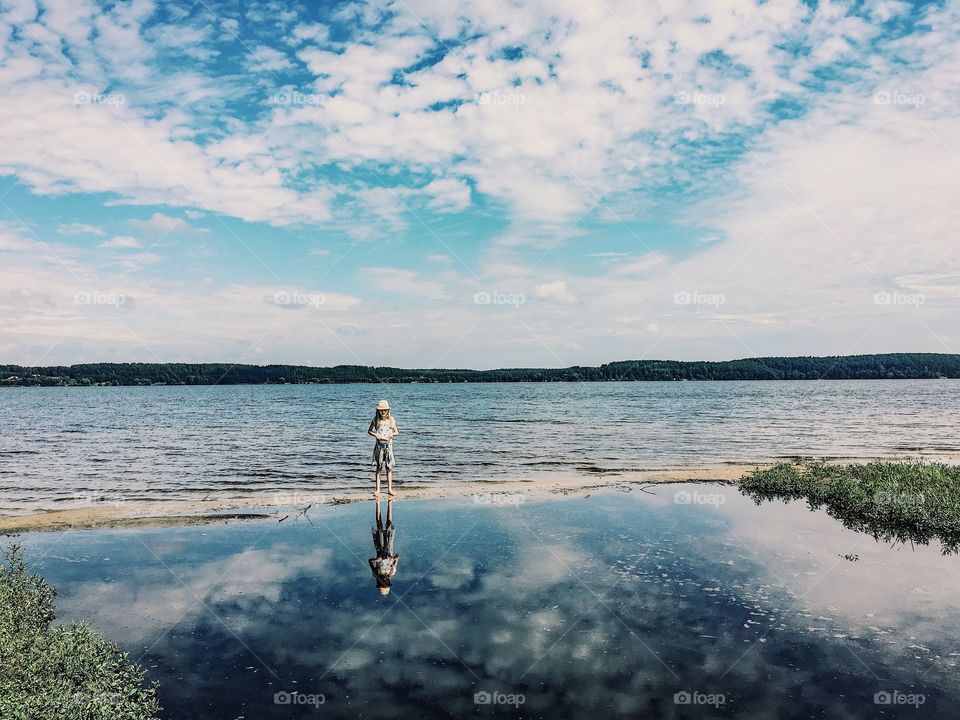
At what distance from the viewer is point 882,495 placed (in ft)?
59.7

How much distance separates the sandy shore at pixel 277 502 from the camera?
1766 centimetres

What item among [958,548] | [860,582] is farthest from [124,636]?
[958,548]

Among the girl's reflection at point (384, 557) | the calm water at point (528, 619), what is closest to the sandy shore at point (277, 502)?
the calm water at point (528, 619)

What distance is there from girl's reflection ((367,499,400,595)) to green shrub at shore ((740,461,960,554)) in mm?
12021

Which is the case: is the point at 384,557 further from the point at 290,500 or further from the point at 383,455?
the point at 290,500

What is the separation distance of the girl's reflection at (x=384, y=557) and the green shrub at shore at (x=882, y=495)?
12.0 meters

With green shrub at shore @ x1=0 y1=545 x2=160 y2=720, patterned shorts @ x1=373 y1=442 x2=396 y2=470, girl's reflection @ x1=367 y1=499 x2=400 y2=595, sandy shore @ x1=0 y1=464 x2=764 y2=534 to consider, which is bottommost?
sandy shore @ x1=0 y1=464 x2=764 y2=534

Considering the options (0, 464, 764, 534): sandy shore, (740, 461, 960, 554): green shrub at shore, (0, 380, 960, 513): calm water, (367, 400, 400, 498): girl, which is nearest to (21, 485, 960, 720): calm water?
(740, 461, 960, 554): green shrub at shore

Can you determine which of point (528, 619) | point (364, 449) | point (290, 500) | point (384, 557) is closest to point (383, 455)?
point (290, 500)

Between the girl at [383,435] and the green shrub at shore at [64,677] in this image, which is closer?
the green shrub at shore at [64,677]

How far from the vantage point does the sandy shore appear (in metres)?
17.7

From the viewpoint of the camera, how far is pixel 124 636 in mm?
9422

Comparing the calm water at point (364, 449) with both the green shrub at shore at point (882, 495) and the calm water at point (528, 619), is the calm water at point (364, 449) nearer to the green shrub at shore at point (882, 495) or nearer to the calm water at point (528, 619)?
the green shrub at shore at point (882, 495)

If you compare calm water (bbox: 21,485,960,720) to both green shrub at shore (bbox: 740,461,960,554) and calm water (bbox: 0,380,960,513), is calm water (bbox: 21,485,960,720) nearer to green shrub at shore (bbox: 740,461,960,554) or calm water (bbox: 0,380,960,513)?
green shrub at shore (bbox: 740,461,960,554)
